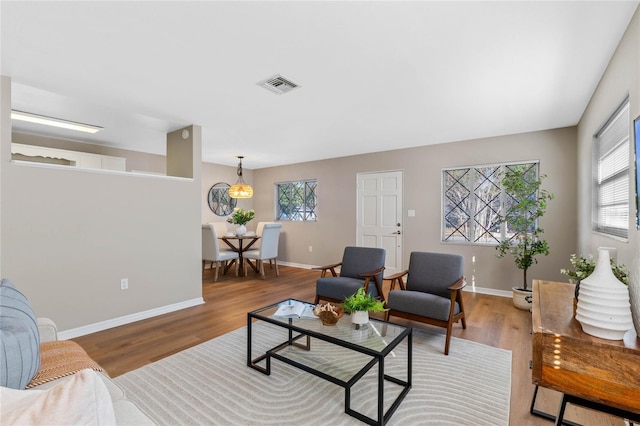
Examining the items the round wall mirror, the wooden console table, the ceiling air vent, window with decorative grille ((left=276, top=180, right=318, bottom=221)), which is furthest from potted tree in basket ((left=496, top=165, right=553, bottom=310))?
the round wall mirror

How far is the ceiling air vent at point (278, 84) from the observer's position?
254cm

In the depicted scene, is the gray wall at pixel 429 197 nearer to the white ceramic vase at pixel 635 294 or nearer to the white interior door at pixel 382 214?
the white interior door at pixel 382 214

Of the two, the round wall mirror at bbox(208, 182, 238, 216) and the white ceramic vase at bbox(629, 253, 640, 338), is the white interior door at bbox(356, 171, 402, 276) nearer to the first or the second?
the round wall mirror at bbox(208, 182, 238, 216)

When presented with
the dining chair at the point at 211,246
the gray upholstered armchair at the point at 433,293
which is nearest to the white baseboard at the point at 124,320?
the dining chair at the point at 211,246

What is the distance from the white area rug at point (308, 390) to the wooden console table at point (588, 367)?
0.69 metres

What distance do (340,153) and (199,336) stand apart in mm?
3929

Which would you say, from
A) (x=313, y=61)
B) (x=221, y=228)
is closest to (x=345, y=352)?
(x=313, y=61)

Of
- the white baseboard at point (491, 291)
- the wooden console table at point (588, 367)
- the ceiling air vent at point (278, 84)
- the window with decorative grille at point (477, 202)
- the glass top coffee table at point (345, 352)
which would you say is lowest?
the white baseboard at point (491, 291)

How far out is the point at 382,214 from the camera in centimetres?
540

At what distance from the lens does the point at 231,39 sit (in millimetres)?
1973

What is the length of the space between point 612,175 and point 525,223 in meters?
1.31

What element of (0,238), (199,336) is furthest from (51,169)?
(199,336)

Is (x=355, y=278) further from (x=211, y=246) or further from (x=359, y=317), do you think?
(x=211, y=246)

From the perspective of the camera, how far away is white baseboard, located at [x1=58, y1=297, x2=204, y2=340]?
285 centimetres
